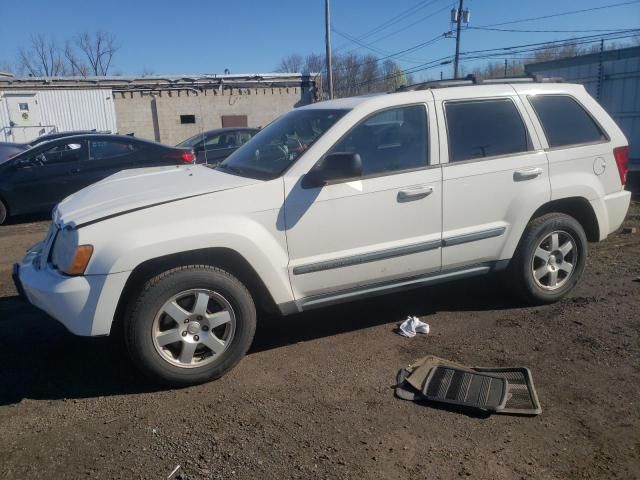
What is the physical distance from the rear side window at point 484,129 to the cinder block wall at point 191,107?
23469mm

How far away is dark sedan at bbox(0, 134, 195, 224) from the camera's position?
9227 millimetres

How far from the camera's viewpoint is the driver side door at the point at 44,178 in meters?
9.24

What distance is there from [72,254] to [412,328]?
257cm

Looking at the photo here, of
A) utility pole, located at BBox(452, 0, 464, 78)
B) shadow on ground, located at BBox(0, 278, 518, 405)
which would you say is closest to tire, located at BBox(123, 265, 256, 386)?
shadow on ground, located at BBox(0, 278, 518, 405)

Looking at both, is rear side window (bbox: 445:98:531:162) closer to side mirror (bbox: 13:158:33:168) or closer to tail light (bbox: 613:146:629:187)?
tail light (bbox: 613:146:629:187)

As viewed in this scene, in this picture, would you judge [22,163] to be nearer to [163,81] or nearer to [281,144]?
[281,144]

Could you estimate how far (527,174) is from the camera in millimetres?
4309

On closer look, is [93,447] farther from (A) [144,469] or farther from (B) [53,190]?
(B) [53,190]

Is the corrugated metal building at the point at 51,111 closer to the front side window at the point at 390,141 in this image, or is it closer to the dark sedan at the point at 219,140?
the dark sedan at the point at 219,140

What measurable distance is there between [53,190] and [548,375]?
28.6ft

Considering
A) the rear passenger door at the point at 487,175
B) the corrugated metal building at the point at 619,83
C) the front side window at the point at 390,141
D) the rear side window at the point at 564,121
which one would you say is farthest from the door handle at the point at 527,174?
the corrugated metal building at the point at 619,83

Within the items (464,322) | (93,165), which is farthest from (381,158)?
(93,165)

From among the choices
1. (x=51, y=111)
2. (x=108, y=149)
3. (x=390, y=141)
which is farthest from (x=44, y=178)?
(x=51, y=111)

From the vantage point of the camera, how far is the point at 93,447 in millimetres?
2898
